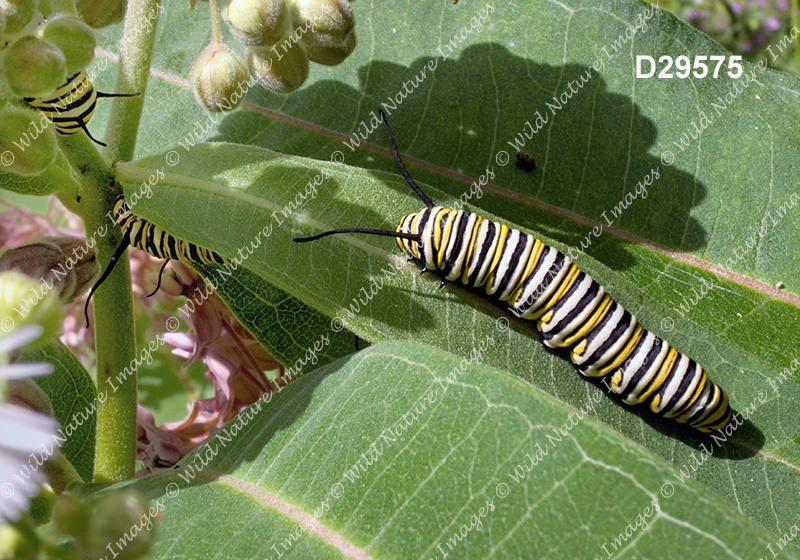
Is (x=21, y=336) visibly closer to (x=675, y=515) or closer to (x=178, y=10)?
(x=675, y=515)

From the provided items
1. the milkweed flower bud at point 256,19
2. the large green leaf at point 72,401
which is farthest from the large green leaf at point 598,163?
the large green leaf at point 72,401

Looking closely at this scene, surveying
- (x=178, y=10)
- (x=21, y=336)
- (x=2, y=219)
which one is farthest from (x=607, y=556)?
(x=2, y=219)

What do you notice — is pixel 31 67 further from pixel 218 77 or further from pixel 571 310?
pixel 571 310

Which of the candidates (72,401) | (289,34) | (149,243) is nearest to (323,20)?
(289,34)

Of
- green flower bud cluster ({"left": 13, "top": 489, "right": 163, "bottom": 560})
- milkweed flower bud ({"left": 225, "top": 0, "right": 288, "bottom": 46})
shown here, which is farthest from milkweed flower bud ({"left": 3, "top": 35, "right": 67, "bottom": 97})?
green flower bud cluster ({"left": 13, "top": 489, "right": 163, "bottom": 560})

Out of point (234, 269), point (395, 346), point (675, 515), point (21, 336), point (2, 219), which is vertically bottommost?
point (2, 219)
